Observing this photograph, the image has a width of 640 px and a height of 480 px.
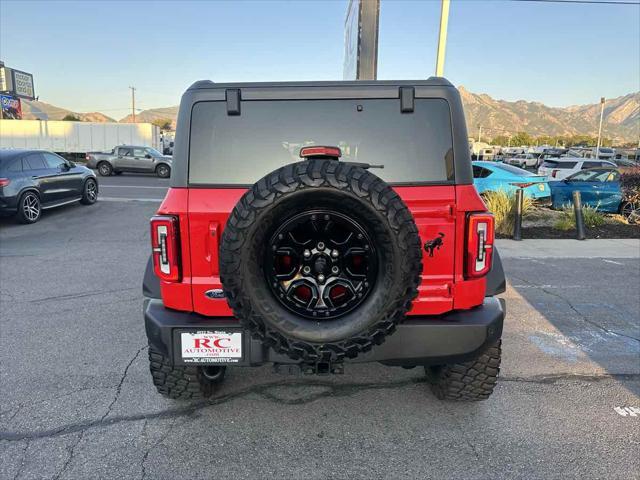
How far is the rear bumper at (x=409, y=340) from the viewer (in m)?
2.37

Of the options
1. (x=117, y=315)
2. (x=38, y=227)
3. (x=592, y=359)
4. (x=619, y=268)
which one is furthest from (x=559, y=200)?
(x=38, y=227)

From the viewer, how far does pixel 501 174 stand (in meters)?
11.5

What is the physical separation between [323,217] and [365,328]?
58 cm

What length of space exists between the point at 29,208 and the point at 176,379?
879 centimetres

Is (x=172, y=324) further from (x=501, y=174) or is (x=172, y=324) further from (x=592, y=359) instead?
(x=501, y=174)

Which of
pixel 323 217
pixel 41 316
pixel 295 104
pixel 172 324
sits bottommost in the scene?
pixel 41 316

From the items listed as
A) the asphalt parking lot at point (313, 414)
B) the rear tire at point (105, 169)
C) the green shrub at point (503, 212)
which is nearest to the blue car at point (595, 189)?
the green shrub at point (503, 212)

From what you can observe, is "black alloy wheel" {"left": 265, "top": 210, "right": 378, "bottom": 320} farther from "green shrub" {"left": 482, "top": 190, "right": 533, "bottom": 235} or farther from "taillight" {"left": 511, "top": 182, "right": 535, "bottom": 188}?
"taillight" {"left": 511, "top": 182, "right": 535, "bottom": 188}

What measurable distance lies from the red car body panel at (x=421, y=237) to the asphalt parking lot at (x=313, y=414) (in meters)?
0.81

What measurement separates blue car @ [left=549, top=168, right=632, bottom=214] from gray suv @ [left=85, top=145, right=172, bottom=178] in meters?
18.4

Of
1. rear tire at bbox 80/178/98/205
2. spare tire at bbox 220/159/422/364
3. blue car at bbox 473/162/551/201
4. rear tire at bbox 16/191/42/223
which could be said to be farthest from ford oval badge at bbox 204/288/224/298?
rear tire at bbox 80/178/98/205

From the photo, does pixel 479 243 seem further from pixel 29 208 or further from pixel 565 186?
pixel 565 186

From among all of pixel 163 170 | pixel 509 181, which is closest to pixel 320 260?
pixel 509 181

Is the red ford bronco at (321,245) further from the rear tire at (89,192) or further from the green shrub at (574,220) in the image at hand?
the rear tire at (89,192)
